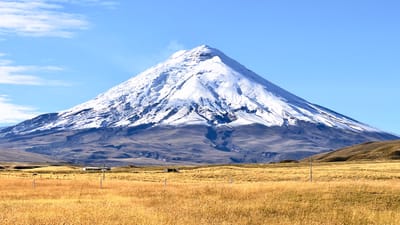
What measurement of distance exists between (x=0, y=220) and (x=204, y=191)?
772 inches

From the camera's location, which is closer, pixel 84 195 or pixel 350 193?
pixel 350 193

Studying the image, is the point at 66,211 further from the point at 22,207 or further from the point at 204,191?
the point at 204,191

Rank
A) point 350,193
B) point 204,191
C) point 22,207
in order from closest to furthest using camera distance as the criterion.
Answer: point 22,207 < point 350,193 < point 204,191

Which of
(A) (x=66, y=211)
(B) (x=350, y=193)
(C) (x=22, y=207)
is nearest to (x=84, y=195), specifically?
(C) (x=22, y=207)

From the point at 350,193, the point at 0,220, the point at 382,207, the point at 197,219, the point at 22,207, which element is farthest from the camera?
the point at 350,193

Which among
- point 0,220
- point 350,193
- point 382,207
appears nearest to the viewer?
point 0,220

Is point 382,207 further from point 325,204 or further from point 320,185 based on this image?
point 320,185

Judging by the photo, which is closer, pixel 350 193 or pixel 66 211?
pixel 66 211

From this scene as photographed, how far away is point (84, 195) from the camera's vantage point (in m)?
45.4

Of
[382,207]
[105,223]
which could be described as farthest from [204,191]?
[105,223]

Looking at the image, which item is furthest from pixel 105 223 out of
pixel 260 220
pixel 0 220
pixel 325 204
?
pixel 325 204

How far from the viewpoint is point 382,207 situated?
37500 mm

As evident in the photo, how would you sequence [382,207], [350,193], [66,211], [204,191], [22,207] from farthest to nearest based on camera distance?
[204,191] → [350,193] → [382,207] → [22,207] → [66,211]

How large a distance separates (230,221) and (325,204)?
9624 millimetres
